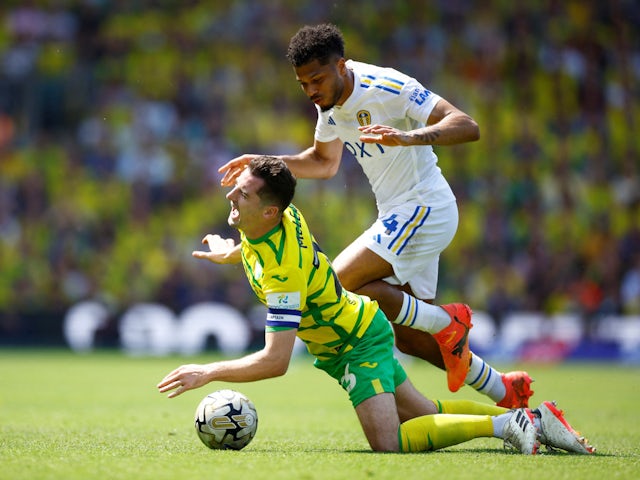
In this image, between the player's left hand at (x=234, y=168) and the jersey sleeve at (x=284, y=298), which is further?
the player's left hand at (x=234, y=168)

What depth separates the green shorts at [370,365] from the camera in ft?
19.7

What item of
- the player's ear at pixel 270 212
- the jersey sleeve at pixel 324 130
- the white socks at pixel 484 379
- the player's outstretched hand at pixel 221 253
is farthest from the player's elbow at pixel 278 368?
the jersey sleeve at pixel 324 130

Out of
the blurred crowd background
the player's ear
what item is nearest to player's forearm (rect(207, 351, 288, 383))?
the player's ear

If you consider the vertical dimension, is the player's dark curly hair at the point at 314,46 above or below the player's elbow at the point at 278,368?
above

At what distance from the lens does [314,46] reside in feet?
20.7

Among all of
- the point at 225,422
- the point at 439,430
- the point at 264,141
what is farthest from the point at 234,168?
the point at 264,141

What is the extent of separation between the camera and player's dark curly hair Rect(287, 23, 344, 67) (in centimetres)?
632

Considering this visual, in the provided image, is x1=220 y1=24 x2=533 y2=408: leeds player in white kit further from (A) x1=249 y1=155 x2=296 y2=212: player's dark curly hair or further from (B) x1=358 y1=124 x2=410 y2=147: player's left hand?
(A) x1=249 y1=155 x2=296 y2=212: player's dark curly hair

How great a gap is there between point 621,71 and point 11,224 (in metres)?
13.8

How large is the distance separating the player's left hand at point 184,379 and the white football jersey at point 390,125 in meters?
2.41

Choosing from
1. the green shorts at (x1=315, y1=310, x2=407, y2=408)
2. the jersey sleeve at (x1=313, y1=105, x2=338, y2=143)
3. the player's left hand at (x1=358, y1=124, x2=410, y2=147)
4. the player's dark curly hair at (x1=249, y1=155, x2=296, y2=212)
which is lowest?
the green shorts at (x1=315, y1=310, x2=407, y2=408)

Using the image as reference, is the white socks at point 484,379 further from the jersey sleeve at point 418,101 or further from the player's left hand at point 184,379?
the player's left hand at point 184,379

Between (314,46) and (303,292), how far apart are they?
1.72 m

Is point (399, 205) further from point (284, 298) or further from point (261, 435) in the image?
point (261, 435)
